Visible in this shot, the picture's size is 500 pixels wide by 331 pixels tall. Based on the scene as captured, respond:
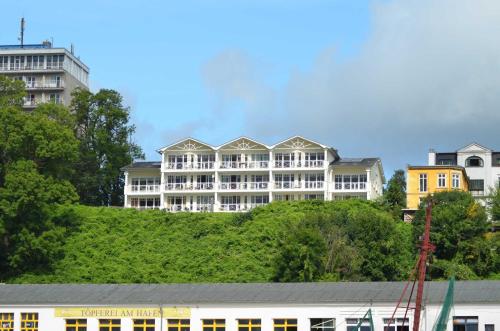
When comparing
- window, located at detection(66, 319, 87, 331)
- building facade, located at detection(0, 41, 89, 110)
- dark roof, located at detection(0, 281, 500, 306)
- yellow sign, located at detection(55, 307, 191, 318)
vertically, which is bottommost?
window, located at detection(66, 319, 87, 331)

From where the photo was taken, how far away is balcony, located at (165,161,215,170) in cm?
11544

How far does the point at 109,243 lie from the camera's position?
92312 millimetres

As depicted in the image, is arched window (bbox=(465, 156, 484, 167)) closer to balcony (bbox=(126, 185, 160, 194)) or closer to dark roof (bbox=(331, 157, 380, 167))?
dark roof (bbox=(331, 157, 380, 167))

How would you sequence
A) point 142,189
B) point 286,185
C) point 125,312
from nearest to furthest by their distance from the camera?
point 125,312
point 286,185
point 142,189

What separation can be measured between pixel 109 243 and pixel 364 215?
69.9ft

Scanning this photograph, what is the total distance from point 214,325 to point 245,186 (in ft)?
175

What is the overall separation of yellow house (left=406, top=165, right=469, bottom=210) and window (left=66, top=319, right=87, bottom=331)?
4998cm

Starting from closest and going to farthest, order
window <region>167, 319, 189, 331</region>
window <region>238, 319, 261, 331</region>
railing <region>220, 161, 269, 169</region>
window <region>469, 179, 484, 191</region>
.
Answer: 1. window <region>238, 319, 261, 331</region>
2. window <region>167, 319, 189, 331</region>
3. railing <region>220, 161, 269, 169</region>
4. window <region>469, 179, 484, 191</region>

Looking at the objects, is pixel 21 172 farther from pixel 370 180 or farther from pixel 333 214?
pixel 370 180

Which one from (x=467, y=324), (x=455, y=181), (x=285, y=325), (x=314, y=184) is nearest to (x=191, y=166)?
(x=314, y=184)

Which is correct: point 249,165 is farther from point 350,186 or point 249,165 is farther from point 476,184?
point 476,184

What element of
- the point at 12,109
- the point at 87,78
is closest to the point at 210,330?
the point at 12,109

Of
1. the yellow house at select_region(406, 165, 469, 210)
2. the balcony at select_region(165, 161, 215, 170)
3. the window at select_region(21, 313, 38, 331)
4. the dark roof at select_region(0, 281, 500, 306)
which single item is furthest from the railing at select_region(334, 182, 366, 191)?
the window at select_region(21, 313, 38, 331)

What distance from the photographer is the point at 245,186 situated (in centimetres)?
11344
